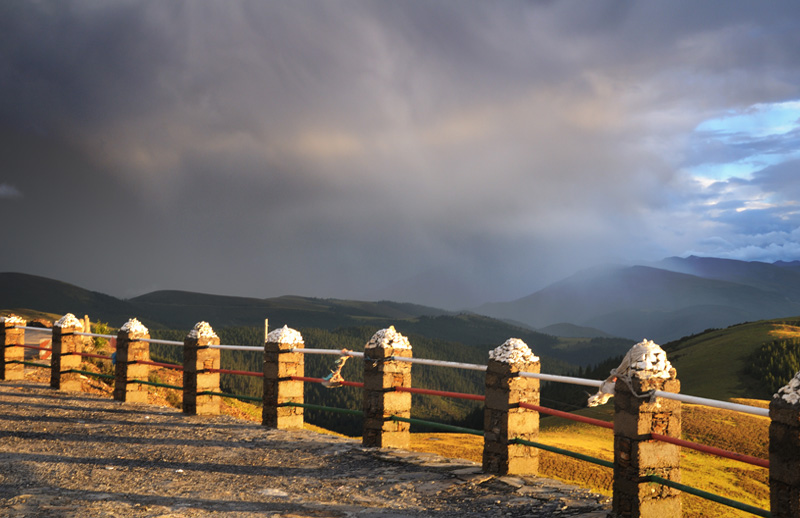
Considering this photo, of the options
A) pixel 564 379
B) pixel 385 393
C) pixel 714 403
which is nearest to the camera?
pixel 714 403

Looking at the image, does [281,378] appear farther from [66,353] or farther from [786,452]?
[66,353]

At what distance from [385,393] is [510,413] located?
7.69 ft

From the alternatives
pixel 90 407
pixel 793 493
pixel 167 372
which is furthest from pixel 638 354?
pixel 167 372

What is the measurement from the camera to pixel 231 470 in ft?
26.7

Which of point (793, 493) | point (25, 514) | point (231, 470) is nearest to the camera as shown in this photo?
point (793, 493)

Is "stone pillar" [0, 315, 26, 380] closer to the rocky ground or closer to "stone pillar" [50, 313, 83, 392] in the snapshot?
"stone pillar" [50, 313, 83, 392]

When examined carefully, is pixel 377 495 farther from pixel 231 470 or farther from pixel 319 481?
pixel 231 470

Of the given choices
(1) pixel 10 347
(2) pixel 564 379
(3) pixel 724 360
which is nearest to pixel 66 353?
(1) pixel 10 347

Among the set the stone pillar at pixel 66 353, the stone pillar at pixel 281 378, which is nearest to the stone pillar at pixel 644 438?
the stone pillar at pixel 281 378

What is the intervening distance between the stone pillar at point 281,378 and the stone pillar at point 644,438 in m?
6.52

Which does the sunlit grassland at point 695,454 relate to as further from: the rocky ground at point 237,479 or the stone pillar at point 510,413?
the rocky ground at point 237,479

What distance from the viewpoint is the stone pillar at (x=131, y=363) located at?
14.8m

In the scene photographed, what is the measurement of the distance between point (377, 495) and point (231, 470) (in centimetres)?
235

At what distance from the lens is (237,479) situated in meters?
7.62
